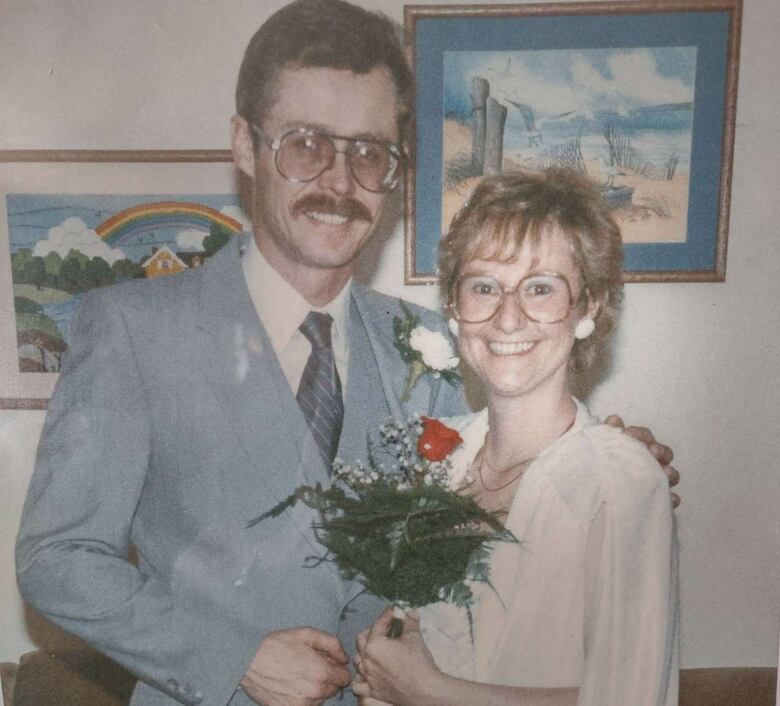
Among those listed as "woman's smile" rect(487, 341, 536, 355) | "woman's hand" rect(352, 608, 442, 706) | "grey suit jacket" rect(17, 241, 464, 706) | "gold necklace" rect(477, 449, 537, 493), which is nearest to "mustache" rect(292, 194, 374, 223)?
"grey suit jacket" rect(17, 241, 464, 706)

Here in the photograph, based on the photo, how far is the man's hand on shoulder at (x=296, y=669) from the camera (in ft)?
3.10

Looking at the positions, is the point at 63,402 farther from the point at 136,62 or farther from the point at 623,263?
the point at 623,263

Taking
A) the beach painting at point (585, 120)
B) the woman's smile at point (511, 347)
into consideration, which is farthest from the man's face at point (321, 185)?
the woman's smile at point (511, 347)

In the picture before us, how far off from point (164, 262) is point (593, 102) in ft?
2.01

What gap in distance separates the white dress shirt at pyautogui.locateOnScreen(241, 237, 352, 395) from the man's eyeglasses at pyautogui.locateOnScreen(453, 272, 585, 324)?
0.23 meters

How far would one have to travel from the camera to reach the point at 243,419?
0.95 m

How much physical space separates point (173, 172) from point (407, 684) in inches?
28.8

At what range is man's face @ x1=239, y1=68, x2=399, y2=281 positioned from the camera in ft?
2.97

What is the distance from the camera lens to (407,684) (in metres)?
0.91

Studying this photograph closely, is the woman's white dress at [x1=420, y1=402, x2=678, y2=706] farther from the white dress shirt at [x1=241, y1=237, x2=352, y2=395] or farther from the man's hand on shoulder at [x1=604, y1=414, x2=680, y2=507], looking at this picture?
the white dress shirt at [x1=241, y1=237, x2=352, y2=395]

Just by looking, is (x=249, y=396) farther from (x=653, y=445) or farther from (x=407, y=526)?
(x=653, y=445)

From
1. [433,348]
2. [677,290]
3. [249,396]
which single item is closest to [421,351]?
[433,348]

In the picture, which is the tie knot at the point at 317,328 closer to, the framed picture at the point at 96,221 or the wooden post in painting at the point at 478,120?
the framed picture at the point at 96,221

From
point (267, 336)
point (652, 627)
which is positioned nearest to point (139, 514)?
point (267, 336)
